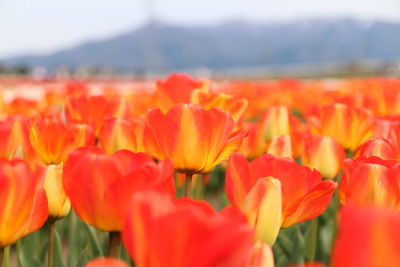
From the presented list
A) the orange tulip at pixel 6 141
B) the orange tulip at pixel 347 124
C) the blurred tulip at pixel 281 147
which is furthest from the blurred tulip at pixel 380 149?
the orange tulip at pixel 6 141

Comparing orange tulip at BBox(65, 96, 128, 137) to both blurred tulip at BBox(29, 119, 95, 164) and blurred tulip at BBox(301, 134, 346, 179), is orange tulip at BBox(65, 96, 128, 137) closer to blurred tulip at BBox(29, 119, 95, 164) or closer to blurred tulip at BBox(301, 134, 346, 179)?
blurred tulip at BBox(29, 119, 95, 164)

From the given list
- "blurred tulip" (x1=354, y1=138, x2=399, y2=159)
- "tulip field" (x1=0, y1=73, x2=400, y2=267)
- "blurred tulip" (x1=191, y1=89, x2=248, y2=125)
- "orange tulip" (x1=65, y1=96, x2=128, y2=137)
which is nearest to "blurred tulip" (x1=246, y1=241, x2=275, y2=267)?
"tulip field" (x1=0, y1=73, x2=400, y2=267)

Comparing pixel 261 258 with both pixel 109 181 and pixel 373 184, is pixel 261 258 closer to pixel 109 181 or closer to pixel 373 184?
pixel 109 181

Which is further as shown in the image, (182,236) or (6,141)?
(6,141)

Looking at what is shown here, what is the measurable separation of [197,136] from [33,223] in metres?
0.39

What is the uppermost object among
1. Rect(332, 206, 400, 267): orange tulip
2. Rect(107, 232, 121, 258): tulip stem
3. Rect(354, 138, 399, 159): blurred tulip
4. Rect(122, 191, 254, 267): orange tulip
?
Rect(332, 206, 400, 267): orange tulip

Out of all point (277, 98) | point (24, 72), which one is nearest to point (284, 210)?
point (277, 98)

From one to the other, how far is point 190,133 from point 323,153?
2.14ft

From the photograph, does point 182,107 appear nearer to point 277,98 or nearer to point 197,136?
point 197,136

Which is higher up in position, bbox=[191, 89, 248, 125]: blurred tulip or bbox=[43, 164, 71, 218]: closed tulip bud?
bbox=[191, 89, 248, 125]: blurred tulip

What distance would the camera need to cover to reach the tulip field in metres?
0.57

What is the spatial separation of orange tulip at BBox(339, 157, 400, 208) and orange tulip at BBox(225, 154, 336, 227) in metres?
0.05

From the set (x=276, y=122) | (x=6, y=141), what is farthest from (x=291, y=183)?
(x=276, y=122)

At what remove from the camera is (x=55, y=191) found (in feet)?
4.25
